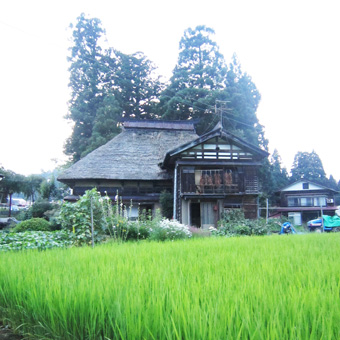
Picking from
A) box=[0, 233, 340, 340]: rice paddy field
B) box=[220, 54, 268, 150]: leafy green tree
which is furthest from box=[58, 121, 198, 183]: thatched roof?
box=[0, 233, 340, 340]: rice paddy field

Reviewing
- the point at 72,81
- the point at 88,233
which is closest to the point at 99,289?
the point at 88,233

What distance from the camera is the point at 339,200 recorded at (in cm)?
4497

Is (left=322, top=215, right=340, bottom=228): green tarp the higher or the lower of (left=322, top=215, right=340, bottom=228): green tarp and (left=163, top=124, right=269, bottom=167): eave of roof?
the lower

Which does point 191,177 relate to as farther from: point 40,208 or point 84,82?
point 84,82

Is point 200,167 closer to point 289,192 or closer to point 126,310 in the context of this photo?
point 126,310

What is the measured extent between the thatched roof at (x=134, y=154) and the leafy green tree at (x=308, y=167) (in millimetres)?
23431

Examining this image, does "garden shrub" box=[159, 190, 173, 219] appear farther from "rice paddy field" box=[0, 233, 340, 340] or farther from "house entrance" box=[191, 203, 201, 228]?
"rice paddy field" box=[0, 233, 340, 340]

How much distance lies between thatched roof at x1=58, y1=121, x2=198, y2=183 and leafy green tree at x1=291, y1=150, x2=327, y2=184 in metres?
23.4

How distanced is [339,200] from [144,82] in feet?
122

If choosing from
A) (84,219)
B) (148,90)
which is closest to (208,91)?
(148,90)

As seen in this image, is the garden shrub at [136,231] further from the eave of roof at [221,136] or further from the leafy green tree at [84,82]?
the leafy green tree at [84,82]

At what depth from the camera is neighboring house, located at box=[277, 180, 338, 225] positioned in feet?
99.2

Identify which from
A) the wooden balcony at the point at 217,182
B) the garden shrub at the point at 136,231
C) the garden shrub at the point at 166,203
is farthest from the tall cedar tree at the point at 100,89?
the garden shrub at the point at 136,231

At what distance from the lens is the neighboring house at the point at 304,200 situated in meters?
30.2
